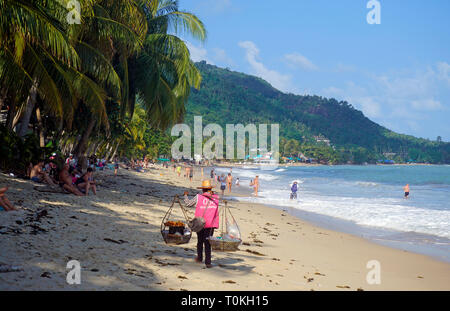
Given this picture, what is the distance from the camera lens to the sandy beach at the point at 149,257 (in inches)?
203

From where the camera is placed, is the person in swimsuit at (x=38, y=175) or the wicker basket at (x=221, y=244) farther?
the person in swimsuit at (x=38, y=175)

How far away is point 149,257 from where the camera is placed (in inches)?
253

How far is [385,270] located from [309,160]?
607ft

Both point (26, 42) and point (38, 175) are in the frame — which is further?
point (38, 175)

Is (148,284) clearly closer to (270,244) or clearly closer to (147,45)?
(270,244)

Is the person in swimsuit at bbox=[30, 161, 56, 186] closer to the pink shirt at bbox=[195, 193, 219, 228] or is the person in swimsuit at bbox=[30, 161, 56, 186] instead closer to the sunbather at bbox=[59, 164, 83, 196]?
the sunbather at bbox=[59, 164, 83, 196]

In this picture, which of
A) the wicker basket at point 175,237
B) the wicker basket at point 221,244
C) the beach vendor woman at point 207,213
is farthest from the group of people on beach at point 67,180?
the wicker basket at point 221,244

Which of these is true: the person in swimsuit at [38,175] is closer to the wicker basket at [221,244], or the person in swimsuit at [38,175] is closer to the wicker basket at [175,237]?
the wicker basket at [175,237]

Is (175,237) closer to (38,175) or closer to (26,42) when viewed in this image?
(26,42)

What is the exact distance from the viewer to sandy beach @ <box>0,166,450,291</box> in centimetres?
516

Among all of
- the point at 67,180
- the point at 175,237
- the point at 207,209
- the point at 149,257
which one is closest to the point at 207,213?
the point at 207,209
